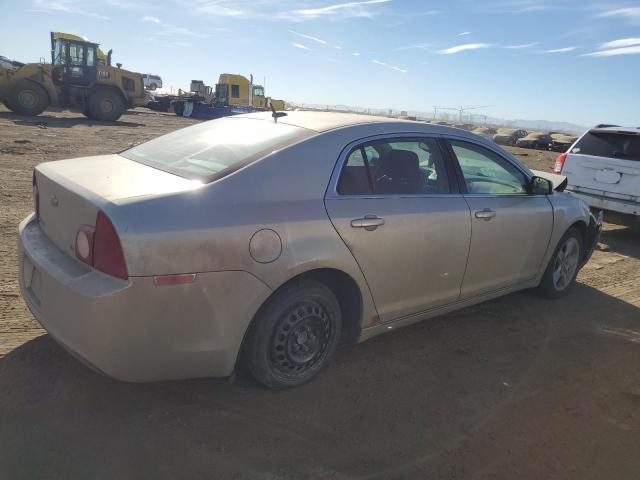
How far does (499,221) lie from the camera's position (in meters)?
3.88

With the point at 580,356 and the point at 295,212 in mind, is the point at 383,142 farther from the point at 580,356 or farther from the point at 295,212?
the point at 580,356

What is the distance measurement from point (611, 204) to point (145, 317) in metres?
6.73

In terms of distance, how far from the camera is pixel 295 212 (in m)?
2.75

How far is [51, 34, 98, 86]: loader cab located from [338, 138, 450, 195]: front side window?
828 inches

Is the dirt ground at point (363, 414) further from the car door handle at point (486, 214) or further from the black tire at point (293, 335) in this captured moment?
the car door handle at point (486, 214)

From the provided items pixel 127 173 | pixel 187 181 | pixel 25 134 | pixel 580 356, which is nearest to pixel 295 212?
pixel 187 181

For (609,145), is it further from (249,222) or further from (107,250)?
(107,250)

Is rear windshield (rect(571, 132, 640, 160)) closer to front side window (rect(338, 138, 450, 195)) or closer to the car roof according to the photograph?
the car roof

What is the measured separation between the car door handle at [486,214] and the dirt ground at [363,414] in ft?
3.11

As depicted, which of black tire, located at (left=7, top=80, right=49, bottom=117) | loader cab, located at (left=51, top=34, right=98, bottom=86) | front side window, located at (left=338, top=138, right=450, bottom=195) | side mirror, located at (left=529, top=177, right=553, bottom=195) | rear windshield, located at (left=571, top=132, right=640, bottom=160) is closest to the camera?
front side window, located at (left=338, top=138, right=450, bottom=195)

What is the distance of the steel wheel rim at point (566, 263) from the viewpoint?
482 centimetres

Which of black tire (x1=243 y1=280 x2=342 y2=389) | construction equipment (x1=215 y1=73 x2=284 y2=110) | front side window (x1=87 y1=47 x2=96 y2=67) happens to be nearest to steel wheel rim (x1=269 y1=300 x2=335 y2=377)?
black tire (x1=243 y1=280 x2=342 y2=389)

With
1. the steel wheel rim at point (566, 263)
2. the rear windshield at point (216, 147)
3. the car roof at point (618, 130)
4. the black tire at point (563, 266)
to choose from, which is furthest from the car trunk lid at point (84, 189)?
the car roof at point (618, 130)

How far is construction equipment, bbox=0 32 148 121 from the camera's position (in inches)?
766
